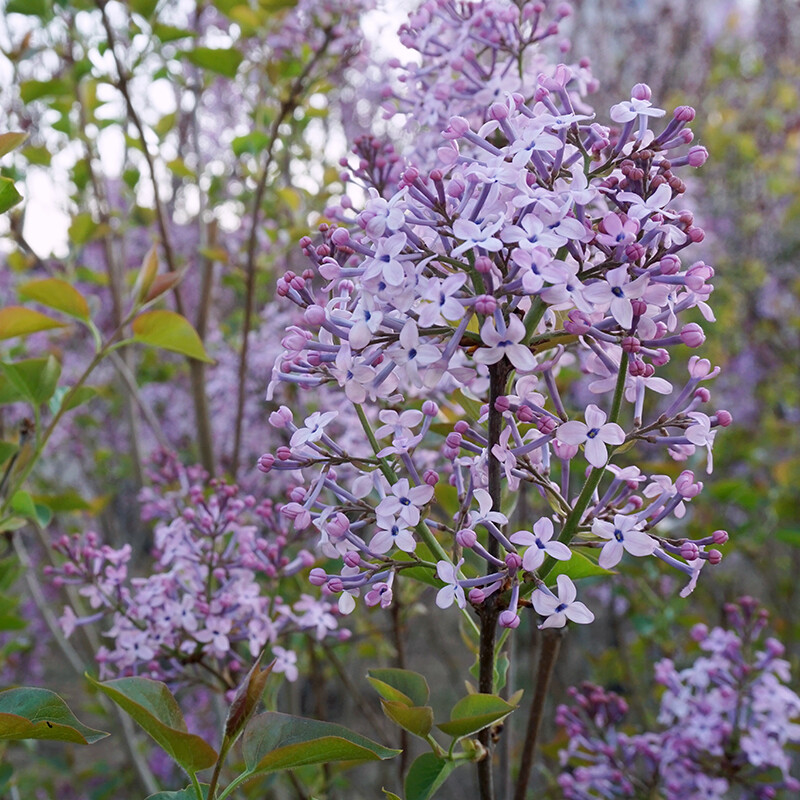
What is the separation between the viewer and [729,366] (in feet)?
13.4

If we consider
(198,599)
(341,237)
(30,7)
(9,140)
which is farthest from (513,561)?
(30,7)

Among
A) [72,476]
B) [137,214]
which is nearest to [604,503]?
[137,214]

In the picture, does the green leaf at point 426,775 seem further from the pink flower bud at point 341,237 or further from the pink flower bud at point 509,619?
the pink flower bud at point 341,237

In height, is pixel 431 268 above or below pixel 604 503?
above

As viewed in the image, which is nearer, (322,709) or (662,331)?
(662,331)

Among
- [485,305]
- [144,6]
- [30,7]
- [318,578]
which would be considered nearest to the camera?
[485,305]

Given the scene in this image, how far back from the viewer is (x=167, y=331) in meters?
1.13

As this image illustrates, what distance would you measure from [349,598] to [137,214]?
2.07 metres

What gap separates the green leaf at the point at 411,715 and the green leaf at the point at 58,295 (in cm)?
71

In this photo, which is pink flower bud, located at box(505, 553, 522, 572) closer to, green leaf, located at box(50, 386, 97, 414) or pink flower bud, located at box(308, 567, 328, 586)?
pink flower bud, located at box(308, 567, 328, 586)

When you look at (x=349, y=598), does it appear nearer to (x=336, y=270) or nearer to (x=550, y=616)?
(x=550, y=616)

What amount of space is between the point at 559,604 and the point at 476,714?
0.12 metres

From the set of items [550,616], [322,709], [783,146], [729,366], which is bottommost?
[322,709]

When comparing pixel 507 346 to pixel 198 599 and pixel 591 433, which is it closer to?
pixel 591 433
